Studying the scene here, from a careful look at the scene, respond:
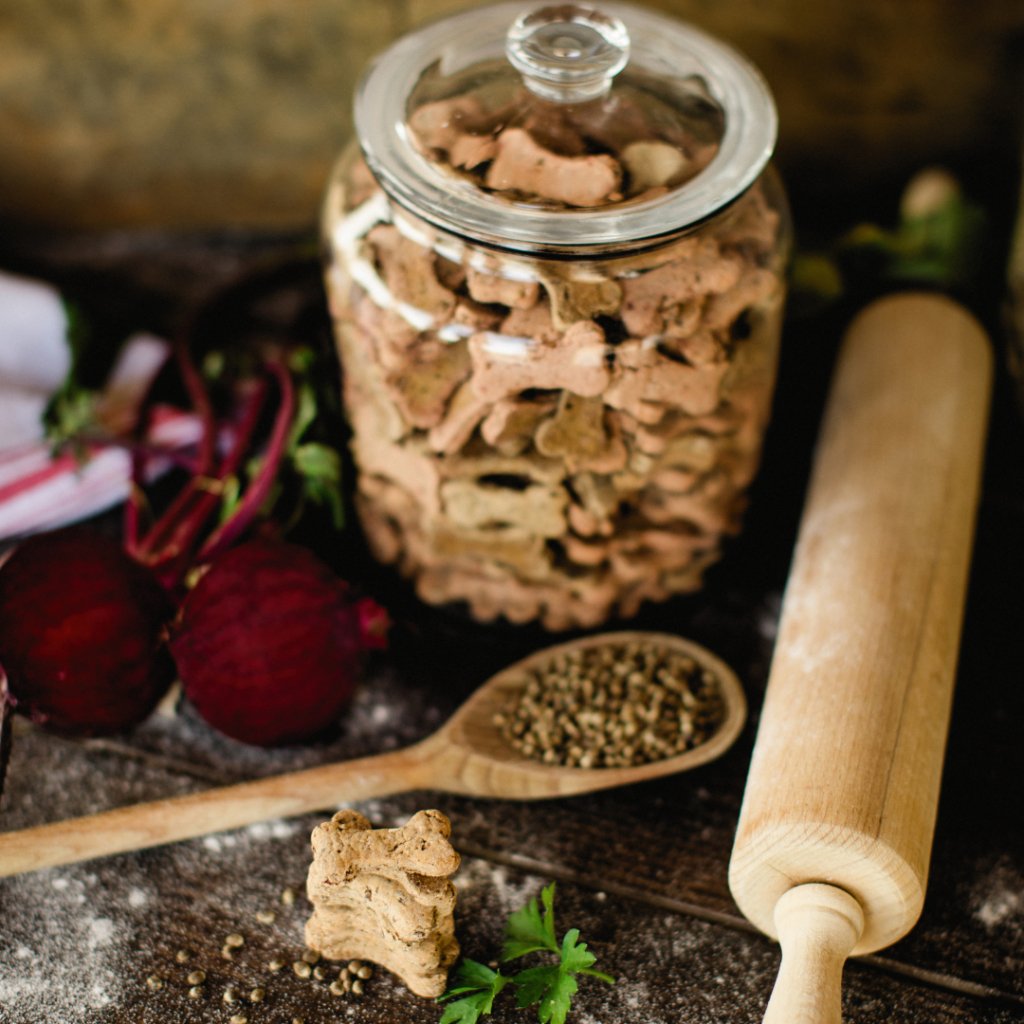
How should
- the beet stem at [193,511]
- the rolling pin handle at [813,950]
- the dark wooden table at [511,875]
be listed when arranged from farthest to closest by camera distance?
the beet stem at [193,511], the dark wooden table at [511,875], the rolling pin handle at [813,950]

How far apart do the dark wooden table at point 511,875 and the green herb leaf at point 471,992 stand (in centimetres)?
2

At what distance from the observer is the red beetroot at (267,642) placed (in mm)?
746

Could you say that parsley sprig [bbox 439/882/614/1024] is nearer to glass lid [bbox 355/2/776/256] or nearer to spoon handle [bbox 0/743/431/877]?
spoon handle [bbox 0/743/431/877]

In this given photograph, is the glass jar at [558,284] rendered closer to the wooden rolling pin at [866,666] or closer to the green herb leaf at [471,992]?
the wooden rolling pin at [866,666]

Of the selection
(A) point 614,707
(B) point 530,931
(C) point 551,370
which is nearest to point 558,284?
(C) point 551,370

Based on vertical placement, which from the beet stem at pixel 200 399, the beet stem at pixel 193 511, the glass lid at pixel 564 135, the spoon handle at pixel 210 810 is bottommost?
the spoon handle at pixel 210 810

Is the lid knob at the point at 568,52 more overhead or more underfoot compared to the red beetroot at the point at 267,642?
more overhead

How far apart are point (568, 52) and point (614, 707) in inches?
17.1

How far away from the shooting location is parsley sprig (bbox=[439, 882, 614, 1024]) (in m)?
0.66

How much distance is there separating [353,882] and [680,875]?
24 cm

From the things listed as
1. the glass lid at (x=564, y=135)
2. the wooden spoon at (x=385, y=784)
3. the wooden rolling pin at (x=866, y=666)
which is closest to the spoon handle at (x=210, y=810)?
the wooden spoon at (x=385, y=784)

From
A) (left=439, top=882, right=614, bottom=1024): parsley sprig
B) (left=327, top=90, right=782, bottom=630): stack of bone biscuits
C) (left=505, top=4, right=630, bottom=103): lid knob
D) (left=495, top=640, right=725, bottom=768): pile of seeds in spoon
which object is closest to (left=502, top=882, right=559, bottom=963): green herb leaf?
(left=439, top=882, right=614, bottom=1024): parsley sprig

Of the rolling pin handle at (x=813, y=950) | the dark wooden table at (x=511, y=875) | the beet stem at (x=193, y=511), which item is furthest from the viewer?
the beet stem at (x=193, y=511)

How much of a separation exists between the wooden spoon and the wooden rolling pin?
9cm
